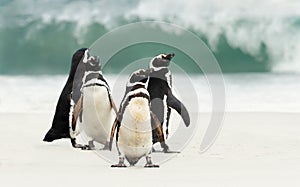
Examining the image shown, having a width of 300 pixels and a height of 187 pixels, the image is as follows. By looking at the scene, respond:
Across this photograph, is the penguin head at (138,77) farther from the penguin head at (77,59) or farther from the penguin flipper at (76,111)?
the penguin head at (77,59)

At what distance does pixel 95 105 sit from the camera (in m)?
7.61

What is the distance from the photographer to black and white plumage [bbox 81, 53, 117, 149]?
24.9ft

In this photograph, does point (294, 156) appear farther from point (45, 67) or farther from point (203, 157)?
point (45, 67)

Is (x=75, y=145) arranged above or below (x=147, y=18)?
below

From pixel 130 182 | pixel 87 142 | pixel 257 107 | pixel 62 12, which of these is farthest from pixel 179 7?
pixel 130 182

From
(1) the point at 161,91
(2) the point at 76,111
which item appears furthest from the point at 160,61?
(2) the point at 76,111

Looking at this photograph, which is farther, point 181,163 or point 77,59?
point 77,59

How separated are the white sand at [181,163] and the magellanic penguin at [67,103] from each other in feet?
0.40

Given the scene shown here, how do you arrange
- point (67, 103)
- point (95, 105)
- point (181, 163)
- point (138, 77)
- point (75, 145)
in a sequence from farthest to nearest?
point (67, 103)
point (75, 145)
point (95, 105)
point (138, 77)
point (181, 163)

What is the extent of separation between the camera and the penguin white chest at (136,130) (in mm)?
6457

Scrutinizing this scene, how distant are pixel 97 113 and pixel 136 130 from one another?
1.25 metres

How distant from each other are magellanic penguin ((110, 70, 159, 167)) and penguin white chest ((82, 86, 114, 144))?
1.04 m

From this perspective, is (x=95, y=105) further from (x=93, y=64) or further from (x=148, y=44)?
(x=148, y=44)

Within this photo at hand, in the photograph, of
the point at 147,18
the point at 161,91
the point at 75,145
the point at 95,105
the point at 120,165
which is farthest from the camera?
the point at 147,18
